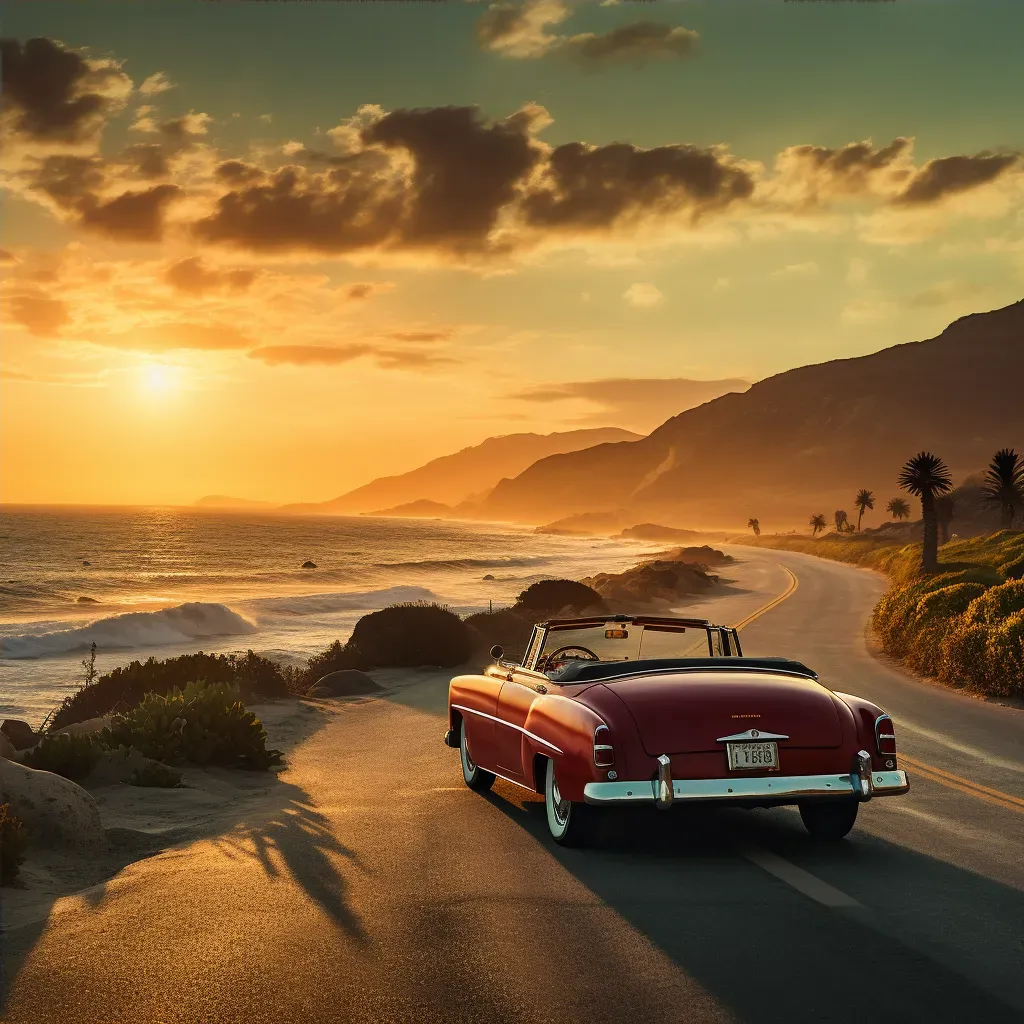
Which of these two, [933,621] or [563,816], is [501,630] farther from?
[563,816]

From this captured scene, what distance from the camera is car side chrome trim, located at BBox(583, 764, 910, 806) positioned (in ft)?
24.5

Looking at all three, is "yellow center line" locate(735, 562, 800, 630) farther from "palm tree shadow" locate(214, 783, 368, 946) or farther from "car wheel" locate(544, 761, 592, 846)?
"car wheel" locate(544, 761, 592, 846)

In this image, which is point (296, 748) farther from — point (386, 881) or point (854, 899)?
point (854, 899)

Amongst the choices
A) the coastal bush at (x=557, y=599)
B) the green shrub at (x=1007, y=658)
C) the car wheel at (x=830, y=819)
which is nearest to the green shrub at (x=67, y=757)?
the car wheel at (x=830, y=819)

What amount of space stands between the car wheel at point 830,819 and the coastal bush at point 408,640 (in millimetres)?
16574

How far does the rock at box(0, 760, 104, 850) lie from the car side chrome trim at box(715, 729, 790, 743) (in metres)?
4.67

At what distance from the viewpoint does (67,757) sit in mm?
11055

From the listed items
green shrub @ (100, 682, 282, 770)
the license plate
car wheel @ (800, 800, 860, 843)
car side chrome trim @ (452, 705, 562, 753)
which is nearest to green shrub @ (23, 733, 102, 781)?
green shrub @ (100, 682, 282, 770)

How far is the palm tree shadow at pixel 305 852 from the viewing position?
6852 millimetres

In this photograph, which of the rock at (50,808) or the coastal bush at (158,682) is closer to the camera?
the rock at (50,808)

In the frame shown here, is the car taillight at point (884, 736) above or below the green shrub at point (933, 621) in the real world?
above

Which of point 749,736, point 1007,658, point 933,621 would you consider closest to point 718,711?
point 749,736

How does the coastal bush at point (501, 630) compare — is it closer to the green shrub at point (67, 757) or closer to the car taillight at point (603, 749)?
the green shrub at point (67, 757)

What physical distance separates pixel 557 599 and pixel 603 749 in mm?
34130
